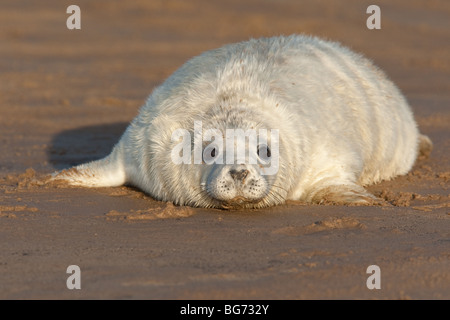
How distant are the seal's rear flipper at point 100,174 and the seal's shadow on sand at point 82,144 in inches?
40.1

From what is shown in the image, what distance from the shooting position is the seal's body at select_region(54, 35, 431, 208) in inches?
231

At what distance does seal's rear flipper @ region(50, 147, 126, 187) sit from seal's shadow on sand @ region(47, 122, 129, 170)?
1018 millimetres

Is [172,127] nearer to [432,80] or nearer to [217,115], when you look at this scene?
[217,115]

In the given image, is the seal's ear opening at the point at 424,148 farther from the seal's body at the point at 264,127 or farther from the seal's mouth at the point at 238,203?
the seal's mouth at the point at 238,203

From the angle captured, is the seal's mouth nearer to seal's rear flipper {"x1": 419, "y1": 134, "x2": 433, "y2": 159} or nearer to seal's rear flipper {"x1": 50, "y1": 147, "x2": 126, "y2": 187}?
seal's rear flipper {"x1": 50, "y1": 147, "x2": 126, "y2": 187}

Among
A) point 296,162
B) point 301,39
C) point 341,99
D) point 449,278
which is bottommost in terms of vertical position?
point 449,278

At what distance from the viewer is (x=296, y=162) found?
6043 millimetres

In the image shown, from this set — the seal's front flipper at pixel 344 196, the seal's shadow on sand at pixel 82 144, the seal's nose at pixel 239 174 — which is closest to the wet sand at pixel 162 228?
the seal's shadow on sand at pixel 82 144

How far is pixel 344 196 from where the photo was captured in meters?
6.07

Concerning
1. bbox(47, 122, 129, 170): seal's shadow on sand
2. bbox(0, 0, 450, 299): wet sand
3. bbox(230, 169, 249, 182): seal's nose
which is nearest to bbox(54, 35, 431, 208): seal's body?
bbox(230, 169, 249, 182): seal's nose

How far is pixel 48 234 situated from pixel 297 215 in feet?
5.24

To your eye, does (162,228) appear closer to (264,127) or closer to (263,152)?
(263,152)

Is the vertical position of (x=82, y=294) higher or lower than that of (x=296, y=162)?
lower

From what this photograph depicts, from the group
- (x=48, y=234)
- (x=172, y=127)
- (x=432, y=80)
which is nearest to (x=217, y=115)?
(x=172, y=127)
